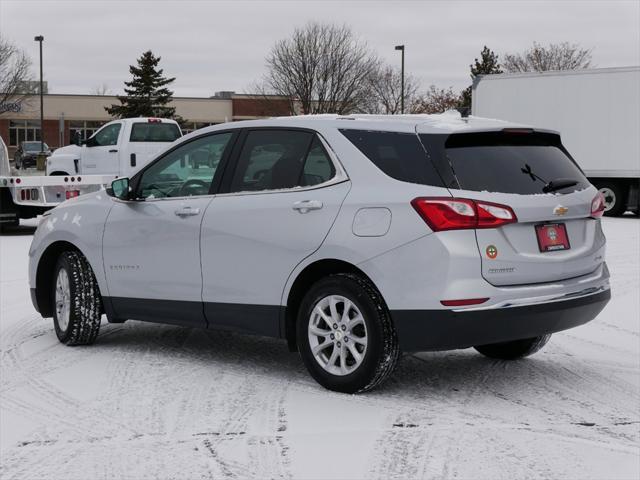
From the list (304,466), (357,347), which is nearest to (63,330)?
(357,347)

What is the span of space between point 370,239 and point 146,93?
6964cm

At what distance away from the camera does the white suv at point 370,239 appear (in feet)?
18.6

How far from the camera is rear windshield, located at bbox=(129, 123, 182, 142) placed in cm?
2192

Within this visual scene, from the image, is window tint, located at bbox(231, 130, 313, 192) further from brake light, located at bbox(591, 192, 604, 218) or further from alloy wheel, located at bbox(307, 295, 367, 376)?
brake light, located at bbox(591, 192, 604, 218)

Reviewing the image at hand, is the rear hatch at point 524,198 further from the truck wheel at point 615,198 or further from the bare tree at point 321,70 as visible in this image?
the bare tree at point 321,70

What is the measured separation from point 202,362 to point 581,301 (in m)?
2.70

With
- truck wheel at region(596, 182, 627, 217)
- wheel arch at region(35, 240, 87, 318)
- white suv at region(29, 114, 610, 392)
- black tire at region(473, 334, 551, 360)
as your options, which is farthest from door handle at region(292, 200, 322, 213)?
truck wheel at region(596, 182, 627, 217)

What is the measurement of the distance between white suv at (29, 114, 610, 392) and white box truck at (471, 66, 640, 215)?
17280 millimetres

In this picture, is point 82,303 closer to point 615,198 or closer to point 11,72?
point 615,198

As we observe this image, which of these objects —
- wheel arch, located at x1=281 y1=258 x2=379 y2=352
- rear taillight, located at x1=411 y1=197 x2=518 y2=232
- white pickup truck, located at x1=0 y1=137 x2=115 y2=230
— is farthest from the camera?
white pickup truck, located at x1=0 y1=137 x2=115 y2=230

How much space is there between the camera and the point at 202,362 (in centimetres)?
719

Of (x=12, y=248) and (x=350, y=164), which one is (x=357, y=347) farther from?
(x=12, y=248)

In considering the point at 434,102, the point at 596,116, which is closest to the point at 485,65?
the point at 434,102

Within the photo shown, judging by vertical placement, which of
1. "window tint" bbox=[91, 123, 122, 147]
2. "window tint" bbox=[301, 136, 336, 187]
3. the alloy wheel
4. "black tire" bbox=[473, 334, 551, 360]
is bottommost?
"black tire" bbox=[473, 334, 551, 360]
